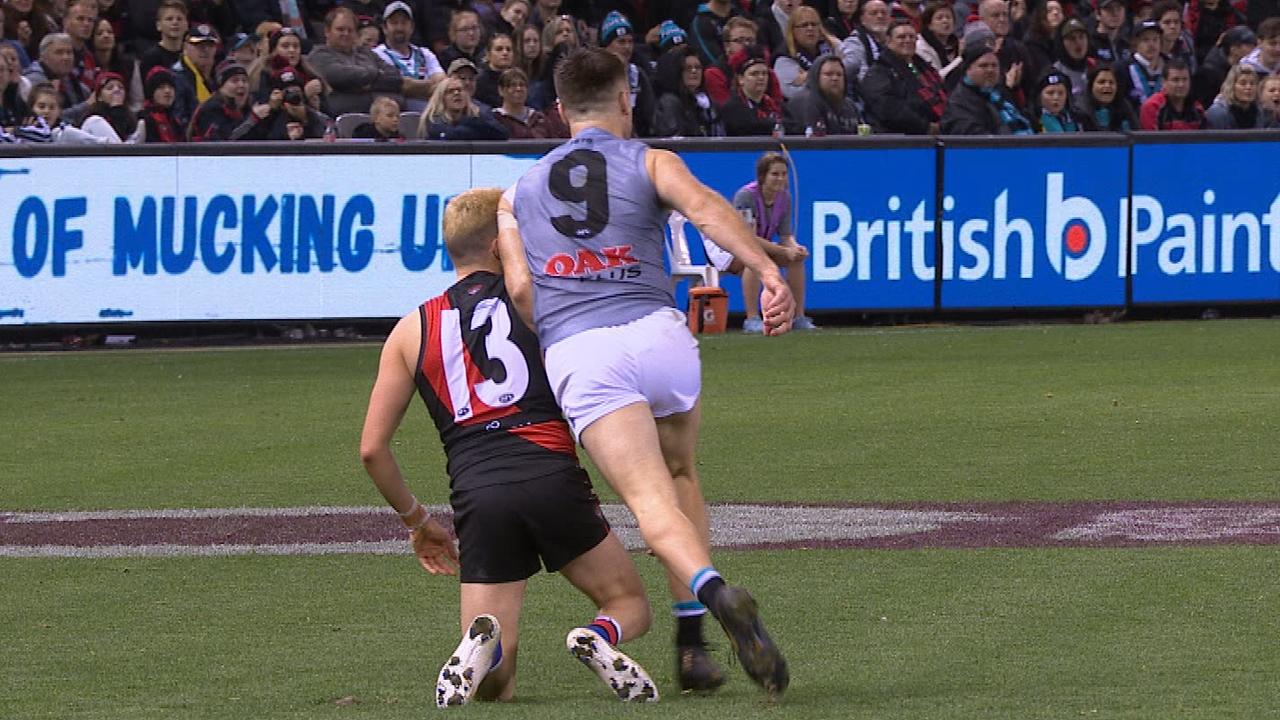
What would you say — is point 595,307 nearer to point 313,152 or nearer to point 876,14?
point 313,152

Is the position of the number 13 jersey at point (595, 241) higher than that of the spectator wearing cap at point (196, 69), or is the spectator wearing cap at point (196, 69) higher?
the spectator wearing cap at point (196, 69)

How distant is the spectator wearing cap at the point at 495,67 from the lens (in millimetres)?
20469

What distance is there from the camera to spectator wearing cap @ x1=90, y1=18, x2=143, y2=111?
64.6 ft

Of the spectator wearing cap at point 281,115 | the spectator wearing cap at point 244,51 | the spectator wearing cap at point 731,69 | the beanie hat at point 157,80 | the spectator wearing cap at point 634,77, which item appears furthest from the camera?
the spectator wearing cap at point 731,69

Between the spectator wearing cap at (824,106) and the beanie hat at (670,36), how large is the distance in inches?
51.8

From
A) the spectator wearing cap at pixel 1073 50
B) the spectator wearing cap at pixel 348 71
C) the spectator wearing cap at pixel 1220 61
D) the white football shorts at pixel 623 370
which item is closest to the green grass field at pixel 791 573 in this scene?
the white football shorts at pixel 623 370

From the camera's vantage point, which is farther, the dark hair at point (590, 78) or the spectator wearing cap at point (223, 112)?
the spectator wearing cap at point (223, 112)

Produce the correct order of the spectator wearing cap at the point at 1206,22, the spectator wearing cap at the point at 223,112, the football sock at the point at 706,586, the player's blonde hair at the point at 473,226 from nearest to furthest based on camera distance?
1. the football sock at the point at 706,586
2. the player's blonde hair at the point at 473,226
3. the spectator wearing cap at the point at 223,112
4. the spectator wearing cap at the point at 1206,22

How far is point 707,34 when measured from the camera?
21750 mm

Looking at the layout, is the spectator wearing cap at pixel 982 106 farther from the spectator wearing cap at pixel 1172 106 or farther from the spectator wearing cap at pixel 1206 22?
the spectator wearing cap at pixel 1206 22

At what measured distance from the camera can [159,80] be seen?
1936 centimetres

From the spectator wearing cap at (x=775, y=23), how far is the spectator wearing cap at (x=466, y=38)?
9.08 ft

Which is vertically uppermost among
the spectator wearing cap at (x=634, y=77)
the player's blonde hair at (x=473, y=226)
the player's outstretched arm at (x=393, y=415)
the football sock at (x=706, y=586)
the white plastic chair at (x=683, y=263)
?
the spectator wearing cap at (x=634, y=77)

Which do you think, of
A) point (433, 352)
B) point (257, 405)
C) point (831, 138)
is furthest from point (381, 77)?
point (433, 352)
